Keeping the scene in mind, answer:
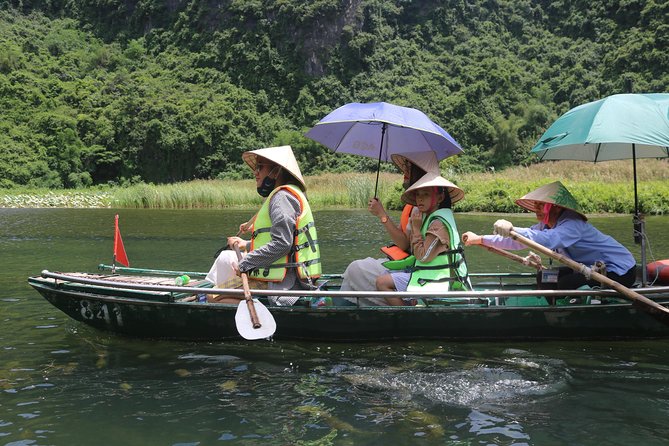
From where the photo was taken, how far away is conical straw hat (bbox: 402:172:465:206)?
6039mm

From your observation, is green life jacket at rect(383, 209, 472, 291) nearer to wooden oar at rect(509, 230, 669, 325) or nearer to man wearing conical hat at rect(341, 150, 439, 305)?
man wearing conical hat at rect(341, 150, 439, 305)

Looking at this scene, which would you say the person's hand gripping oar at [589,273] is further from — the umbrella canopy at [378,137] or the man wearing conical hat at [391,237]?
the umbrella canopy at [378,137]

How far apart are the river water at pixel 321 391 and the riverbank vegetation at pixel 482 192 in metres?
17.8

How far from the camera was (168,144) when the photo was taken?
52531 millimetres

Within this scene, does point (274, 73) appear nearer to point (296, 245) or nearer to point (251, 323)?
point (296, 245)

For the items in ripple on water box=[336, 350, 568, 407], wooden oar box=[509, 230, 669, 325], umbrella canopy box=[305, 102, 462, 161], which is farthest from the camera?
umbrella canopy box=[305, 102, 462, 161]

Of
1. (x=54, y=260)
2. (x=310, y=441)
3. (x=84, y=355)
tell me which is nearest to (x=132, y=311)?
(x=84, y=355)

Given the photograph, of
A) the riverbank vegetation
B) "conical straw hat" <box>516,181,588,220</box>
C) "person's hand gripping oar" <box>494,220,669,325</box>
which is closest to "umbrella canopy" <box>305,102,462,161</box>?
"conical straw hat" <box>516,181,588,220</box>

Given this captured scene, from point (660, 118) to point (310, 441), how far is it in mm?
4000

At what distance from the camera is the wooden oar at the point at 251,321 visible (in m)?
6.06

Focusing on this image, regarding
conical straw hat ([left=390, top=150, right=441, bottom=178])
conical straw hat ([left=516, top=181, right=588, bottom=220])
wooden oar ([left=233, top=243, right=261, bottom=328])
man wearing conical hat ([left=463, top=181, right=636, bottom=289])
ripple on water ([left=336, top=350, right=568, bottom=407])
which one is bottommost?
ripple on water ([left=336, top=350, right=568, bottom=407])

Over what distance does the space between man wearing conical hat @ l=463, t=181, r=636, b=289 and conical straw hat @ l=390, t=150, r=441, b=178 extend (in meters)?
0.82

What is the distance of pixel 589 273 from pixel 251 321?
3022mm

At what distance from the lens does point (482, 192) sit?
85.3ft
